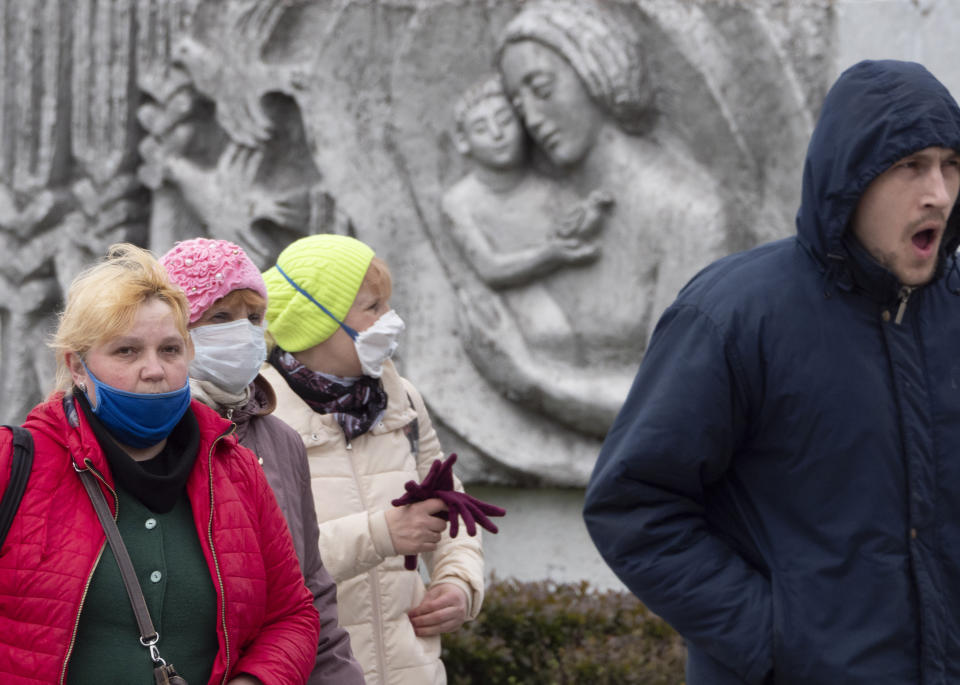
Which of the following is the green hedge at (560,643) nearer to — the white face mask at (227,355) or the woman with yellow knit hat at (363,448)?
the woman with yellow knit hat at (363,448)

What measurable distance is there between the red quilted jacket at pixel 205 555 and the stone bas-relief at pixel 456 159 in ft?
8.65

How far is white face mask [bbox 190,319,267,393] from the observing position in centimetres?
238

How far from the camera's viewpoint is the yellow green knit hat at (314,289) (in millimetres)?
2783

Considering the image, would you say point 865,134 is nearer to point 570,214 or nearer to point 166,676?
point 166,676

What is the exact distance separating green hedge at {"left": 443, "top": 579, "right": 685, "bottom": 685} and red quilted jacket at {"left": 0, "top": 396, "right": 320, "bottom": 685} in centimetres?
201

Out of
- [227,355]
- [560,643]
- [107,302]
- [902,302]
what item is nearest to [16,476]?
[107,302]

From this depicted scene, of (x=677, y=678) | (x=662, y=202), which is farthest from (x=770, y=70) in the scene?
(x=677, y=678)

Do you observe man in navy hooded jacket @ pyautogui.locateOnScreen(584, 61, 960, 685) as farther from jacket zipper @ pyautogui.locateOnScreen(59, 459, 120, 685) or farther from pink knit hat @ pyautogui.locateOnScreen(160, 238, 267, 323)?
pink knit hat @ pyautogui.locateOnScreen(160, 238, 267, 323)

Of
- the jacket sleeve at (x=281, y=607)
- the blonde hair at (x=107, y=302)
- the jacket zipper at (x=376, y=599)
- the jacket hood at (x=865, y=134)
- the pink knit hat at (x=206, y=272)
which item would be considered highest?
the jacket hood at (x=865, y=134)

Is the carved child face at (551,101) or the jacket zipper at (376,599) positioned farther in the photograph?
the carved child face at (551,101)

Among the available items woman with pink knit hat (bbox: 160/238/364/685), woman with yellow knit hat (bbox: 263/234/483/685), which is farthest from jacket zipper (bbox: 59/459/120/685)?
woman with yellow knit hat (bbox: 263/234/483/685)

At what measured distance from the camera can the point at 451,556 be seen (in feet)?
9.46

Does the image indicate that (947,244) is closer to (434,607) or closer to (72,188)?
(434,607)

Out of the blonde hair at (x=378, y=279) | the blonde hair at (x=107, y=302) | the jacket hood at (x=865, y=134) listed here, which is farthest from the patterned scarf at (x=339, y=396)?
the jacket hood at (x=865, y=134)
